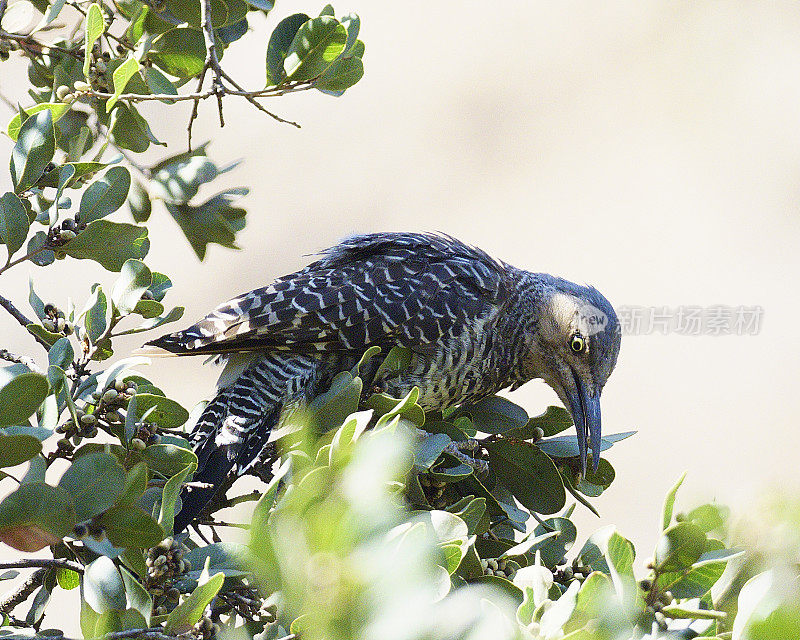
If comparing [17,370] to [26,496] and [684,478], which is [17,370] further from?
[684,478]

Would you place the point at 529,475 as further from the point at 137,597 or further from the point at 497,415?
the point at 137,597

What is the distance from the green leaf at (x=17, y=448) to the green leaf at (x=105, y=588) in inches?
6.8

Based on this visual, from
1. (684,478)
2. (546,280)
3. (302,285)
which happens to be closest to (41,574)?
(302,285)

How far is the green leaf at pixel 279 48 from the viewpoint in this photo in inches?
69.2

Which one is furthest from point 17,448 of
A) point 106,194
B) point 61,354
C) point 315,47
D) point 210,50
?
point 315,47

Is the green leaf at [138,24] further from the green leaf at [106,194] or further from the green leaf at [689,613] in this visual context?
the green leaf at [689,613]

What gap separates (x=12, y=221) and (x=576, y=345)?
1504 mm

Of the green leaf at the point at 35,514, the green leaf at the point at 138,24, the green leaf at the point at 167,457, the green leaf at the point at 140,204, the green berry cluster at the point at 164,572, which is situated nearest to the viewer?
the green leaf at the point at 35,514

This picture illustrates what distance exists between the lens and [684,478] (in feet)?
3.30

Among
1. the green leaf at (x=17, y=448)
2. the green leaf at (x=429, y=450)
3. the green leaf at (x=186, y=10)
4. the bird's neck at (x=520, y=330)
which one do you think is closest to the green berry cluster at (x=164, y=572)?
the green leaf at (x=17, y=448)

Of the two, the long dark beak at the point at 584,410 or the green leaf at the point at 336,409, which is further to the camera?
the long dark beak at the point at 584,410

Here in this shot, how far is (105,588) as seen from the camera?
92cm

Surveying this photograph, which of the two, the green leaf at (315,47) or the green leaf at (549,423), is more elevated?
the green leaf at (315,47)

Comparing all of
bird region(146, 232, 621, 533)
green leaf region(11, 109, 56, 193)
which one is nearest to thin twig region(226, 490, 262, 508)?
bird region(146, 232, 621, 533)
